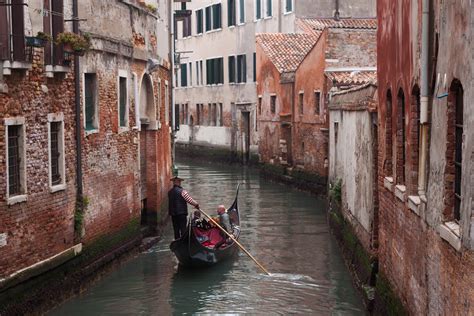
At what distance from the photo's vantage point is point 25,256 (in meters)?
9.83

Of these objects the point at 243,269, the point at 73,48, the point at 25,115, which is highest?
the point at 73,48

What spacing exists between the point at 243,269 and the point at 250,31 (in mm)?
20728

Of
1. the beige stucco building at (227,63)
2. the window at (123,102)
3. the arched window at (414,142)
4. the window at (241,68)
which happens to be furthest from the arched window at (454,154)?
the window at (241,68)

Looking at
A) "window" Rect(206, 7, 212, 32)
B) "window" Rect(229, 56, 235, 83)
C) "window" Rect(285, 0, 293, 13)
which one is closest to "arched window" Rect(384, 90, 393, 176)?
"window" Rect(285, 0, 293, 13)

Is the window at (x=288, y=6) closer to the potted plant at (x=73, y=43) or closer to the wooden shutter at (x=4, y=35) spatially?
the potted plant at (x=73, y=43)

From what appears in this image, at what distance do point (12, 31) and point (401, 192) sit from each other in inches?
163

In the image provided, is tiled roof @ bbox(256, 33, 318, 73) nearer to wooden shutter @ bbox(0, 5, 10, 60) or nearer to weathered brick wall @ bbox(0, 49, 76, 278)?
weathered brick wall @ bbox(0, 49, 76, 278)

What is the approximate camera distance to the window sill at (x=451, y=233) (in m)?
6.16

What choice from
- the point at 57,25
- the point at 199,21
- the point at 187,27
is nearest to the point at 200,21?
the point at 199,21

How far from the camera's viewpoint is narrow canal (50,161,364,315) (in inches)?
438

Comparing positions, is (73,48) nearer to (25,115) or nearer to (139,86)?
(25,115)

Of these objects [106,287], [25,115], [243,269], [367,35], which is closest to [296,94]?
[367,35]

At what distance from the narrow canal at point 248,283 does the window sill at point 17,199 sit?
1.39 m

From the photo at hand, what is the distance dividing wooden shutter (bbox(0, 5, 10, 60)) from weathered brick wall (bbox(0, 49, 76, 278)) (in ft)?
0.92
